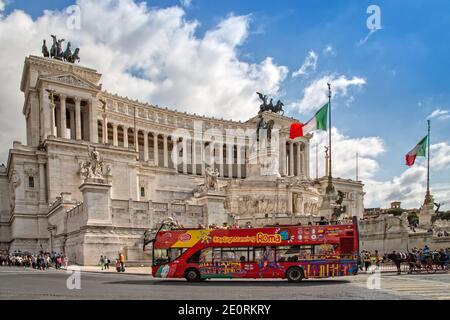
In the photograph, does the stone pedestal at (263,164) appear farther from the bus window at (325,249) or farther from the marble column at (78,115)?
the bus window at (325,249)

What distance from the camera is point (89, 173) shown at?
130 feet

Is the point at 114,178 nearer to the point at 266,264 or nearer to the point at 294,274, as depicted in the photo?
the point at 266,264

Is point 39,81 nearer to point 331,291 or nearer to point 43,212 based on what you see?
point 43,212

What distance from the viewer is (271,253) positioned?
23.6 m

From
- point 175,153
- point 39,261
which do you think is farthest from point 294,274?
point 175,153

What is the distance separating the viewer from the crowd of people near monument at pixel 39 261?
35406mm

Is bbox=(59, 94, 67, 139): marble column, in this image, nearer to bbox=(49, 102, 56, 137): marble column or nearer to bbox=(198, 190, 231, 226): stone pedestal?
bbox=(49, 102, 56, 137): marble column

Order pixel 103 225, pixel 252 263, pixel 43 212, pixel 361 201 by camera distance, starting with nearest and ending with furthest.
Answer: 1. pixel 252 263
2. pixel 103 225
3. pixel 43 212
4. pixel 361 201

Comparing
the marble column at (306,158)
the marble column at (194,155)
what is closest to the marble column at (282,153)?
the marble column at (306,158)

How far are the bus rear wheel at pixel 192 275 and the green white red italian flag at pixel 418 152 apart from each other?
3202 centimetres

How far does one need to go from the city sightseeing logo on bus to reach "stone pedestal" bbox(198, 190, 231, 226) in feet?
75.2

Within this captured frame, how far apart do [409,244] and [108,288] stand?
28748 millimetres

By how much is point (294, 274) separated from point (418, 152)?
29.8m

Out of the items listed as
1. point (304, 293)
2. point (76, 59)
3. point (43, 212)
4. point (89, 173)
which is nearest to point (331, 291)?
point (304, 293)
